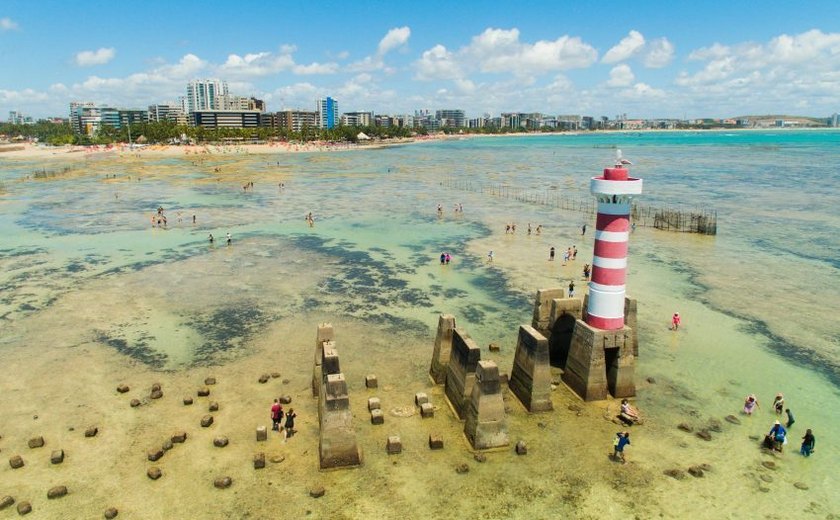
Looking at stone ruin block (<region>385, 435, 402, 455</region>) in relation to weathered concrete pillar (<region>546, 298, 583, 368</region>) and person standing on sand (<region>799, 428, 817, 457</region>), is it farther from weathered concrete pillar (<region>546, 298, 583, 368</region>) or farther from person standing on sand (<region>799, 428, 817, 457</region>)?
person standing on sand (<region>799, 428, 817, 457</region>)

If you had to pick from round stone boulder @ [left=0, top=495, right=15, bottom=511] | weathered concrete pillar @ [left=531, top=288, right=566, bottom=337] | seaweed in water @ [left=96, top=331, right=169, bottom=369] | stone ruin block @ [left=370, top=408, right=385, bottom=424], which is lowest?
round stone boulder @ [left=0, top=495, right=15, bottom=511]

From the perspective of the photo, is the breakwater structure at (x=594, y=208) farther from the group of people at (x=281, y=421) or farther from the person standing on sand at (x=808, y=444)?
the group of people at (x=281, y=421)

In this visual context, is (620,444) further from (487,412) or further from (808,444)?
(808,444)

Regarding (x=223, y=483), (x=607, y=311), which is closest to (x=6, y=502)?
(x=223, y=483)

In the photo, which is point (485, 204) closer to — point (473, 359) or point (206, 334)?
point (206, 334)

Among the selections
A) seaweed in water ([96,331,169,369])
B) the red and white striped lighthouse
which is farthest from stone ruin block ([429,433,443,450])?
seaweed in water ([96,331,169,369])

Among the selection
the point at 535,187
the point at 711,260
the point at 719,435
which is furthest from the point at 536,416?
the point at 535,187
